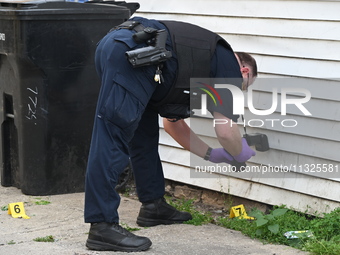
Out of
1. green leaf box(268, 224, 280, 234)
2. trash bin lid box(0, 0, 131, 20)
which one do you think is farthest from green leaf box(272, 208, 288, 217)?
trash bin lid box(0, 0, 131, 20)

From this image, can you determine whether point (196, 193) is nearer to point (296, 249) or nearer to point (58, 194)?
point (58, 194)

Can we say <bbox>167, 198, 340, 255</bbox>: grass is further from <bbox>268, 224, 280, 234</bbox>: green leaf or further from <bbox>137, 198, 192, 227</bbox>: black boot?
<bbox>137, 198, 192, 227</bbox>: black boot

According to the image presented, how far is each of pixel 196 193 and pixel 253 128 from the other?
0.93 m

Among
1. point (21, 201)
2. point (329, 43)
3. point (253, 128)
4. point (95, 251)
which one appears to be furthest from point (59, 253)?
point (329, 43)

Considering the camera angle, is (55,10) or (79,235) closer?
(79,235)

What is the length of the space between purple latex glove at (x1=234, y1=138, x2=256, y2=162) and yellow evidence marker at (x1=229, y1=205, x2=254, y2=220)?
0.42 metres

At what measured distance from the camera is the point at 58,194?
616 cm

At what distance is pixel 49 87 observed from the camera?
5.93 metres

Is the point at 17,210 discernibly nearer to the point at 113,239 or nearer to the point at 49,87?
the point at 49,87

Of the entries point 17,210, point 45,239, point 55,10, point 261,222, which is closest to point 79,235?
point 45,239

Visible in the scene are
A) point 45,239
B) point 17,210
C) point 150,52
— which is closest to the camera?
point 150,52

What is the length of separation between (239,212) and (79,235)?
133 cm

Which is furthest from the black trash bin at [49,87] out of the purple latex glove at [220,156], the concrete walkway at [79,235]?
the purple latex glove at [220,156]

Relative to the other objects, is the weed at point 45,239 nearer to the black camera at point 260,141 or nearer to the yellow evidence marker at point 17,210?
the yellow evidence marker at point 17,210
